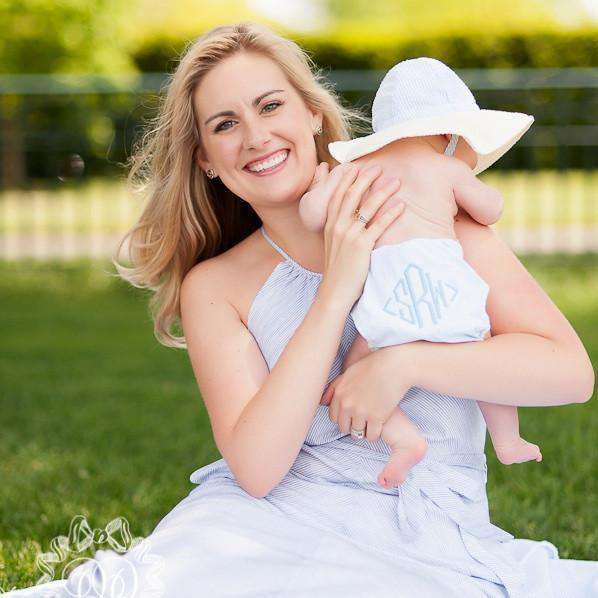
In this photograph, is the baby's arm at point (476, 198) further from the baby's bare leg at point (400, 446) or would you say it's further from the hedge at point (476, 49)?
the hedge at point (476, 49)

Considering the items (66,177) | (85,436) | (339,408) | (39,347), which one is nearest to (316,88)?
(339,408)

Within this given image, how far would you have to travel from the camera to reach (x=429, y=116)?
7.70 feet

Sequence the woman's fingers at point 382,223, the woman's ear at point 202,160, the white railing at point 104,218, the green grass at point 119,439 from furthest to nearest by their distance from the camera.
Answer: the white railing at point 104,218, the green grass at point 119,439, the woman's ear at point 202,160, the woman's fingers at point 382,223

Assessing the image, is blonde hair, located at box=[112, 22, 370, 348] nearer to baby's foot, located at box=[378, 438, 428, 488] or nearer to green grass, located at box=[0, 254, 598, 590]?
baby's foot, located at box=[378, 438, 428, 488]

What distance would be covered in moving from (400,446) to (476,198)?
0.58 metres

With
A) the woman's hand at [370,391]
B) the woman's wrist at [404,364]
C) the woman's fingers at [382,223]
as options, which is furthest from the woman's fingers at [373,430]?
the woman's fingers at [382,223]

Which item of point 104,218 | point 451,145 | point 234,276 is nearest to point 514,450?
point 451,145

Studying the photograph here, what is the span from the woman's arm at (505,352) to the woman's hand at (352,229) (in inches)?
6.8

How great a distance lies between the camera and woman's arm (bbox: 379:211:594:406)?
2199 mm

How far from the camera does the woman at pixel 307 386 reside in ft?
7.27

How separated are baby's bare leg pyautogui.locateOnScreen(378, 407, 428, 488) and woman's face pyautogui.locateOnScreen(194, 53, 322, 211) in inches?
25.8

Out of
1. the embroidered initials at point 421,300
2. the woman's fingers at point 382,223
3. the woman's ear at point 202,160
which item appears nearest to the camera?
the embroidered initials at point 421,300

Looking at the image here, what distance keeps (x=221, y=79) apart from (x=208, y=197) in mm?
395

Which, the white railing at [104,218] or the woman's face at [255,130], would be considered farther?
the white railing at [104,218]
